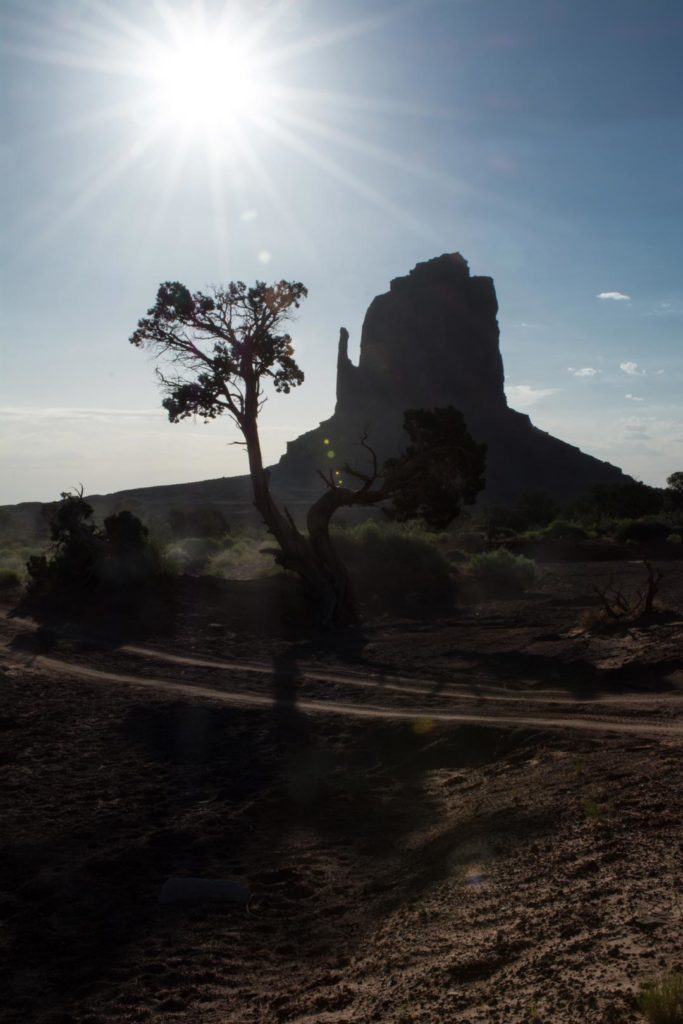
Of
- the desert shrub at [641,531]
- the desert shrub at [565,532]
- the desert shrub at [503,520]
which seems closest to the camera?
the desert shrub at [641,531]

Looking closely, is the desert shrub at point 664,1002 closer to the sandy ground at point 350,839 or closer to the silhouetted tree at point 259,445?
the sandy ground at point 350,839

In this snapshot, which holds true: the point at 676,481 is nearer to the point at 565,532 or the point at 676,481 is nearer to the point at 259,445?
the point at 565,532

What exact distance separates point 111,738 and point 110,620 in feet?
31.8

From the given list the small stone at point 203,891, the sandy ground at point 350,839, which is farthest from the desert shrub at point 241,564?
the small stone at point 203,891

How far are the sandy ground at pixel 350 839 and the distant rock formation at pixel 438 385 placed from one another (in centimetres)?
8064

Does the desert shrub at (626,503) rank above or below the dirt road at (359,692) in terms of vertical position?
above

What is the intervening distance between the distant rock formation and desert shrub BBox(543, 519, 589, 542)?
129ft

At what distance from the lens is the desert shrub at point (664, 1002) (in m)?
3.86

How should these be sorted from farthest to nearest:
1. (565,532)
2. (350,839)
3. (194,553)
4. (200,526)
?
(565,532) → (200,526) → (194,553) → (350,839)

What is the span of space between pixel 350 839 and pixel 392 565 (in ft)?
66.4

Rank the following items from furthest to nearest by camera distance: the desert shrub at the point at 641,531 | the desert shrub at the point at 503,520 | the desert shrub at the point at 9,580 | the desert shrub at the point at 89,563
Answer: the desert shrub at the point at 503,520
the desert shrub at the point at 641,531
the desert shrub at the point at 9,580
the desert shrub at the point at 89,563

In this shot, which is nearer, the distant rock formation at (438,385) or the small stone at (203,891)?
the small stone at (203,891)

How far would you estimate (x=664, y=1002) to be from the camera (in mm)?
3936

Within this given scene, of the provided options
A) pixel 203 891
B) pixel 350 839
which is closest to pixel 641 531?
Answer: pixel 350 839
